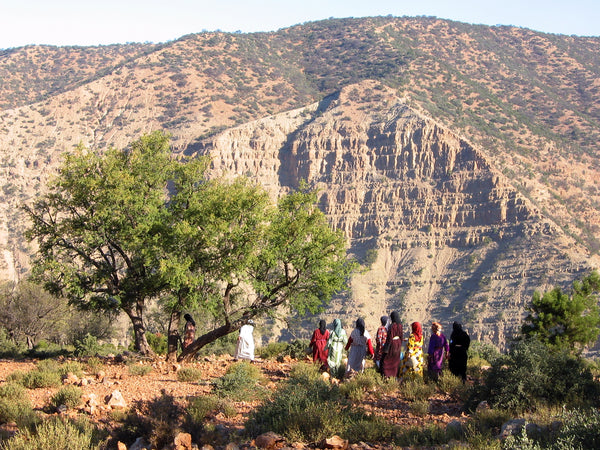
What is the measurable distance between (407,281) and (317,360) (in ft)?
159

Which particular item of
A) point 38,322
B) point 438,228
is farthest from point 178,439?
point 438,228

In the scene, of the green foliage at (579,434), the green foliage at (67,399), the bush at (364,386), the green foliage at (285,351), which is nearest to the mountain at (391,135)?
the green foliage at (285,351)

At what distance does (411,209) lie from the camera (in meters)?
68.3

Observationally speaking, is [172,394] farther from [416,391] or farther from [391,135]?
[391,135]

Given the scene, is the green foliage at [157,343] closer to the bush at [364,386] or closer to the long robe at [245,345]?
the long robe at [245,345]

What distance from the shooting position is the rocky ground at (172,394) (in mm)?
8602

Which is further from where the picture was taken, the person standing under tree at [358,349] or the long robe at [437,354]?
the person standing under tree at [358,349]

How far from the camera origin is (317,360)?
13250mm

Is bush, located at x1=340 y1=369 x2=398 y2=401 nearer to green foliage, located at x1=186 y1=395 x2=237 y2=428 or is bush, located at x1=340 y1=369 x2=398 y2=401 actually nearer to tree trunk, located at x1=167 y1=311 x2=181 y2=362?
green foliage, located at x1=186 y1=395 x2=237 y2=428

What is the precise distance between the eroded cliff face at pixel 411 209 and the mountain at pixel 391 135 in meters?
0.18

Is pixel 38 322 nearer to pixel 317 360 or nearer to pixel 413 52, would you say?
pixel 317 360

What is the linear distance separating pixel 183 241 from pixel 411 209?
57.0 meters

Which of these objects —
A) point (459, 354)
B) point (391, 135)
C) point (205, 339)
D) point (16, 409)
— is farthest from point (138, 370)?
point (391, 135)

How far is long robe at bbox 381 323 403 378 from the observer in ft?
37.1
